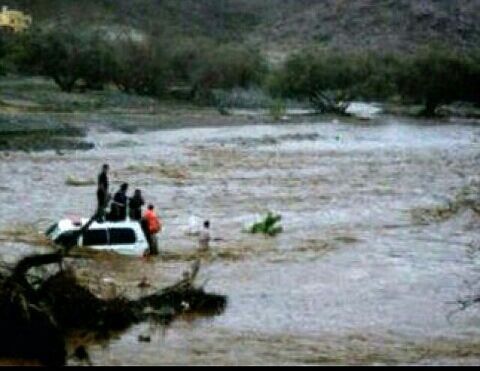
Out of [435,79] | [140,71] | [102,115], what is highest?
[140,71]

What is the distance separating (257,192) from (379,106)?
58.1 m

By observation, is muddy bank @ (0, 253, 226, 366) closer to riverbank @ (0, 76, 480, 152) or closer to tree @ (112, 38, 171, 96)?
riverbank @ (0, 76, 480, 152)

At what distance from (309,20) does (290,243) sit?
14564cm

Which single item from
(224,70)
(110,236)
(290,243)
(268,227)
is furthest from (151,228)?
(224,70)

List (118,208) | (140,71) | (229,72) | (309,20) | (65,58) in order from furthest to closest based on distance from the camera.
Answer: (309,20) < (229,72) < (140,71) < (65,58) < (118,208)

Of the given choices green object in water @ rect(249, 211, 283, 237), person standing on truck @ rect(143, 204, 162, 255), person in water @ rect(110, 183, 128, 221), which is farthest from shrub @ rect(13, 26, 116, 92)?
person standing on truck @ rect(143, 204, 162, 255)

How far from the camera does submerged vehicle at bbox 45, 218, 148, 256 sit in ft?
79.6

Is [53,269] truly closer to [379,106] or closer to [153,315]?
[153,315]

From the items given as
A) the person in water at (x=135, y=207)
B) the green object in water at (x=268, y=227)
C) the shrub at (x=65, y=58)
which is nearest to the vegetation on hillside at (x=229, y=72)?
the shrub at (x=65, y=58)

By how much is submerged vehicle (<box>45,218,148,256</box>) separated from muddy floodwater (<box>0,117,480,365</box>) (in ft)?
0.96

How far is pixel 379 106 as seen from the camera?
9706 cm

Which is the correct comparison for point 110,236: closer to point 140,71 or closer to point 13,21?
point 140,71

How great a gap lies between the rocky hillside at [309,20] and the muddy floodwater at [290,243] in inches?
4065

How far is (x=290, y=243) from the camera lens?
29.6m
